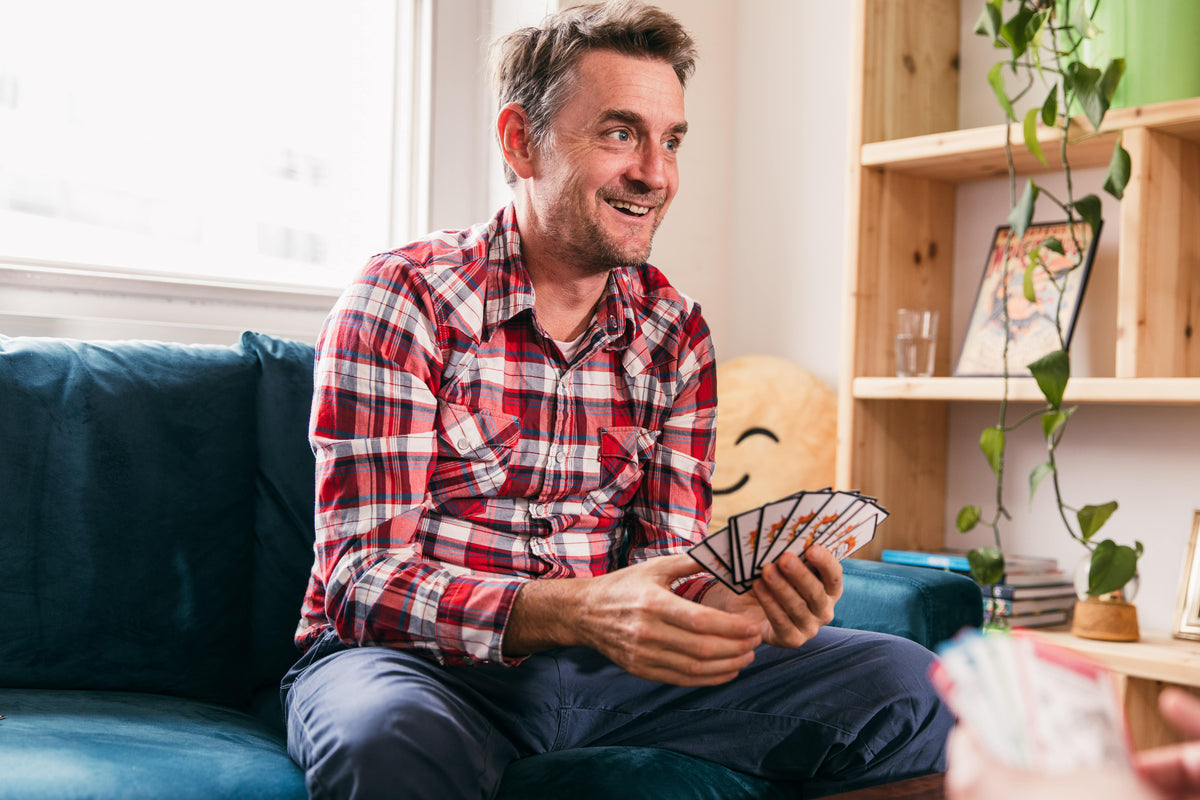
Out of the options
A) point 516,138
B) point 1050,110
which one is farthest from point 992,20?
point 516,138

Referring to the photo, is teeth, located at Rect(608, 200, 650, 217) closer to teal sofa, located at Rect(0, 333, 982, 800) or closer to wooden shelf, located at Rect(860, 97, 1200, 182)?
teal sofa, located at Rect(0, 333, 982, 800)

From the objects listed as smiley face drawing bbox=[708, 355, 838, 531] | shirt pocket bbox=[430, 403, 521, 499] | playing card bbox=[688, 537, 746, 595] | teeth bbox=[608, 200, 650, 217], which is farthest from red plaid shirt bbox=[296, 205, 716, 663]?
smiley face drawing bbox=[708, 355, 838, 531]

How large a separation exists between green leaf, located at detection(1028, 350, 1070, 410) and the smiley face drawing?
0.60m

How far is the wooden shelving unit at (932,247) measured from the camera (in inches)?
66.7

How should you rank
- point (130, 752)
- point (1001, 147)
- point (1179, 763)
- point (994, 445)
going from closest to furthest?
point (1179, 763) → point (130, 752) → point (994, 445) → point (1001, 147)

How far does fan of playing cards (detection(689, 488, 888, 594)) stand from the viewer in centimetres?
106

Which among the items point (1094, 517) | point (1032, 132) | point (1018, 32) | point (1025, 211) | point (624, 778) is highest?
point (1018, 32)

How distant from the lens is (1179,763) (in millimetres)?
648

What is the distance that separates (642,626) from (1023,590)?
1.03 metres

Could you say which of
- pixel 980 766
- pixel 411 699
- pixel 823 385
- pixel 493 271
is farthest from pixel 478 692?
pixel 823 385

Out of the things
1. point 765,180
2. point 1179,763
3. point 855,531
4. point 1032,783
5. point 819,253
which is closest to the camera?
point 1032,783

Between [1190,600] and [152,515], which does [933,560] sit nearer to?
[1190,600]

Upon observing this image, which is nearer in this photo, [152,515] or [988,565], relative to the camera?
[152,515]

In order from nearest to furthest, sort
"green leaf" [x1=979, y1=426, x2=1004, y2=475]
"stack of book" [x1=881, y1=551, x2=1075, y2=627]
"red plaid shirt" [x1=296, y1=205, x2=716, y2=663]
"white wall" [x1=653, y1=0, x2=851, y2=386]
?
"red plaid shirt" [x1=296, y1=205, x2=716, y2=663], "green leaf" [x1=979, y1=426, x2=1004, y2=475], "stack of book" [x1=881, y1=551, x2=1075, y2=627], "white wall" [x1=653, y1=0, x2=851, y2=386]
